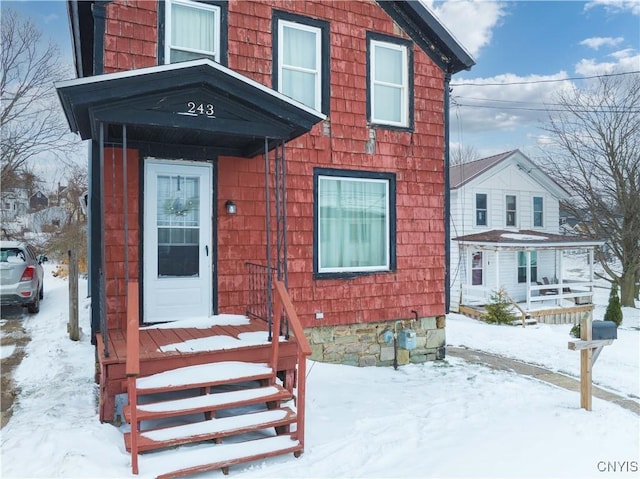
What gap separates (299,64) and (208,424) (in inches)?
196

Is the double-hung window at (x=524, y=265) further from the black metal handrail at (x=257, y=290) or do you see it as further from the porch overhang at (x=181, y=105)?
the porch overhang at (x=181, y=105)

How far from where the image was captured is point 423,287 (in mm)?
7504

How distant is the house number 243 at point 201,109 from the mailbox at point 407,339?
14.4 feet

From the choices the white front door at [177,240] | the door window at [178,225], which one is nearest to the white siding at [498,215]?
the white front door at [177,240]

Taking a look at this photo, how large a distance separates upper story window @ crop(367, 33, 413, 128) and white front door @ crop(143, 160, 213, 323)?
114 inches

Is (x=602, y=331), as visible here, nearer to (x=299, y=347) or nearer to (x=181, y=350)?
(x=299, y=347)

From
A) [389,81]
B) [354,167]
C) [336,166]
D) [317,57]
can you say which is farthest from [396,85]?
[336,166]

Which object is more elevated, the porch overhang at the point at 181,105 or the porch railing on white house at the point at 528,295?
the porch overhang at the point at 181,105

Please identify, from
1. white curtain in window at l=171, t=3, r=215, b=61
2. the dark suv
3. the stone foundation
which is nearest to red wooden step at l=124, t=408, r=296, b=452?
the stone foundation

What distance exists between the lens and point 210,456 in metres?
3.59

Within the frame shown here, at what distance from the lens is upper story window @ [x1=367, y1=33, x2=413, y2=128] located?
7121 millimetres

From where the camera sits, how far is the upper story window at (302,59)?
644 centimetres

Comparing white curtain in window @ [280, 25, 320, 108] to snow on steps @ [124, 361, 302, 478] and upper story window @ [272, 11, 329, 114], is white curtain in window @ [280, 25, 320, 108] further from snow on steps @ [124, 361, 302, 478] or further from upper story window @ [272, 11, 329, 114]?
snow on steps @ [124, 361, 302, 478]

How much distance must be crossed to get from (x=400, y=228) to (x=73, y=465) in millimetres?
5333
